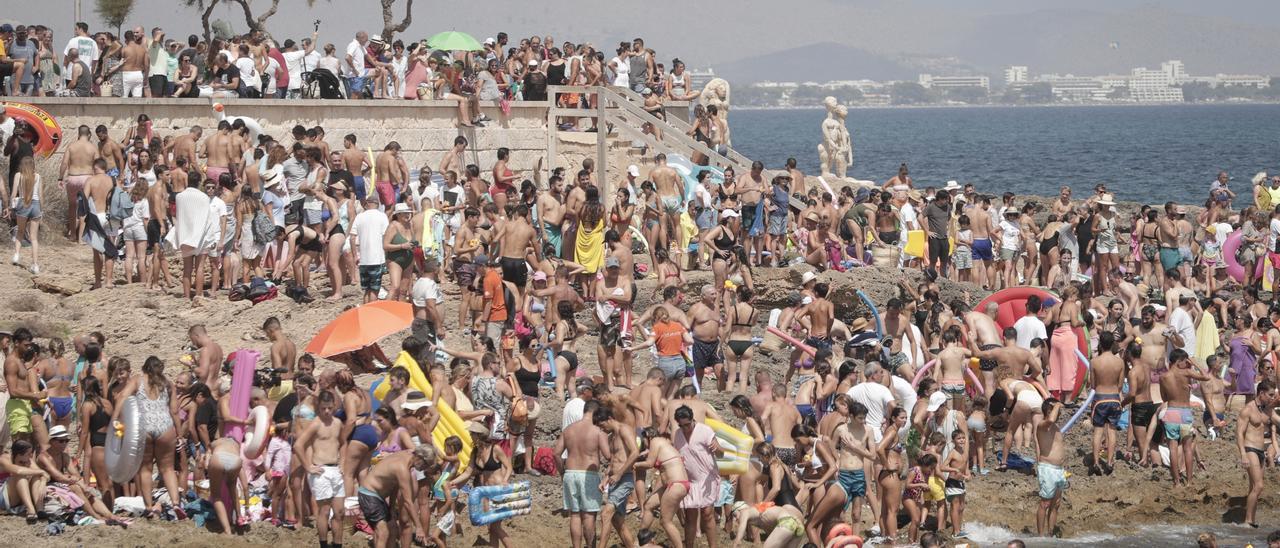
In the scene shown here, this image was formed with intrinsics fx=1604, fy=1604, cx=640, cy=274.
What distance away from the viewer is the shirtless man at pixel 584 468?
1264cm

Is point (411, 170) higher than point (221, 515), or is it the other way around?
point (411, 170)

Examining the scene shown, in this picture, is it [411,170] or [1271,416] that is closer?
[1271,416]

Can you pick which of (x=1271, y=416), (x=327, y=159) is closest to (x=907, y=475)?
(x=1271, y=416)

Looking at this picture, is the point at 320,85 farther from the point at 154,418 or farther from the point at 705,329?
the point at 154,418

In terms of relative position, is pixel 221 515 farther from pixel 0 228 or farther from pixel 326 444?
pixel 0 228

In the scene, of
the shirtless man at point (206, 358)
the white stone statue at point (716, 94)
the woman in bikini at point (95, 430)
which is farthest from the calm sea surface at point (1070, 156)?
the woman in bikini at point (95, 430)

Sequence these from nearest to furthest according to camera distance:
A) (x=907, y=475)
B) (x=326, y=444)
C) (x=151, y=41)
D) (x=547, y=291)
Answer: (x=326, y=444), (x=907, y=475), (x=547, y=291), (x=151, y=41)

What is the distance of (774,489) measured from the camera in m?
13.1

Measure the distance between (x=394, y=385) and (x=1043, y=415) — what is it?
598cm

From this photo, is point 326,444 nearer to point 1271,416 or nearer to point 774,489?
point 774,489

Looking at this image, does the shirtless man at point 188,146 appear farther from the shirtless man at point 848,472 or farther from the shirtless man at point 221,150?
the shirtless man at point 848,472

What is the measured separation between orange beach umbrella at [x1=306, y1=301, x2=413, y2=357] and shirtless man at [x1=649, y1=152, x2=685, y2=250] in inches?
232

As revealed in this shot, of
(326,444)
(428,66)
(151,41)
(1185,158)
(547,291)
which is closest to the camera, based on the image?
(326,444)

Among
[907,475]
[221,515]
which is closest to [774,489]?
[907,475]
